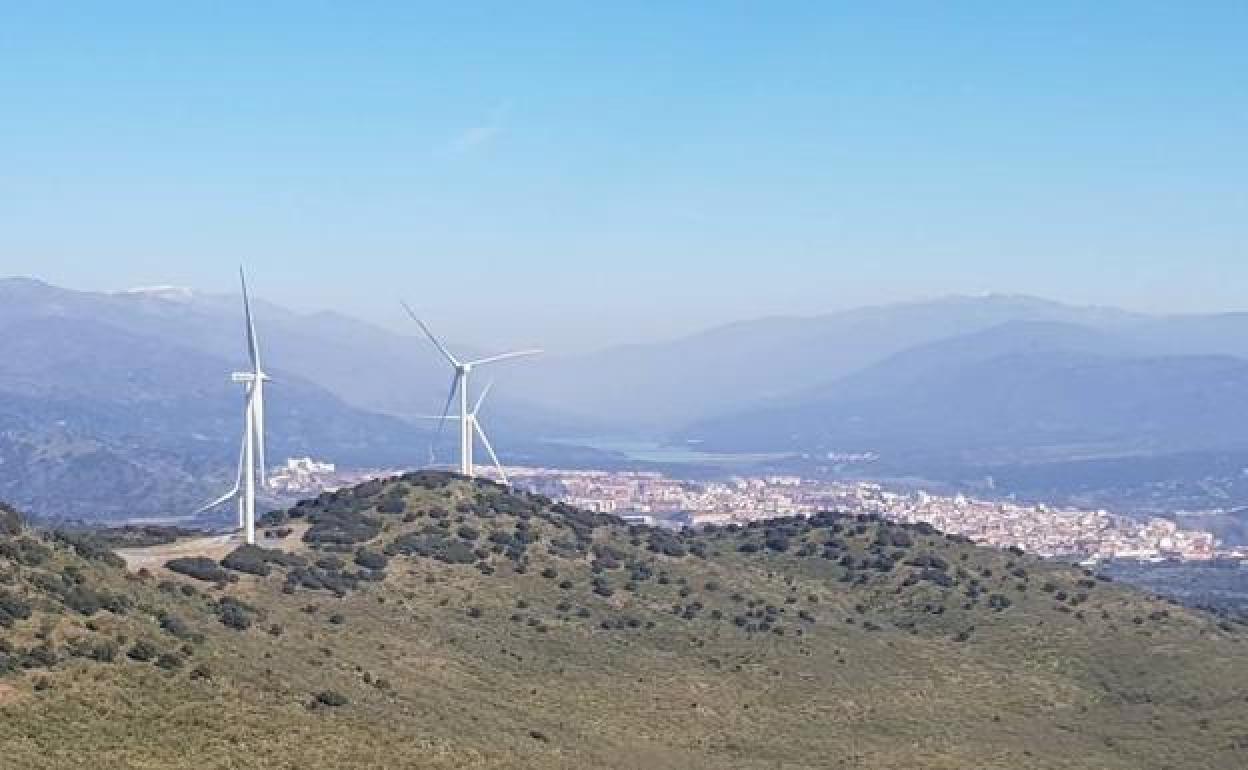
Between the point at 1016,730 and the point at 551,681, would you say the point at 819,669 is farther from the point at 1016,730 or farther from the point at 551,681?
A: the point at 551,681

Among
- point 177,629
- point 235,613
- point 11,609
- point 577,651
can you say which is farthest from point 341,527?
point 11,609

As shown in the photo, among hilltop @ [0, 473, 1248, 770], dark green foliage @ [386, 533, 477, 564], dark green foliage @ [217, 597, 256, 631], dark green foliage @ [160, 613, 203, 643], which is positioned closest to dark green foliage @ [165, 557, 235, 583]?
hilltop @ [0, 473, 1248, 770]

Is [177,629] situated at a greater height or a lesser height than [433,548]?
greater

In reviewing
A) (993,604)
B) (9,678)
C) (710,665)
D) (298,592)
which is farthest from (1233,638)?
(9,678)

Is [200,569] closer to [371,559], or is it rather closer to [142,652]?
[371,559]

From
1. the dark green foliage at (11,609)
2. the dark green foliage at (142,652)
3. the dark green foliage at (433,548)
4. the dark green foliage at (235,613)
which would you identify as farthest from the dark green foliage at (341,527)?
the dark green foliage at (142,652)

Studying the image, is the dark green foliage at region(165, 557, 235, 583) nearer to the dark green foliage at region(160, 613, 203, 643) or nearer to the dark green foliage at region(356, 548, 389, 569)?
the dark green foliage at region(356, 548, 389, 569)

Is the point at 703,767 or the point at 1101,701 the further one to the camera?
the point at 1101,701
